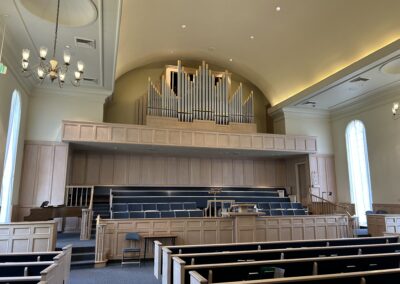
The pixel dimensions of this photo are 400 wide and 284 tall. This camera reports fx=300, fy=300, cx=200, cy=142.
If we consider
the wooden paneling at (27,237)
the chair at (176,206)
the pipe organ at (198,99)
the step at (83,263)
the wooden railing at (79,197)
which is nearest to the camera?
the wooden paneling at (27,237)

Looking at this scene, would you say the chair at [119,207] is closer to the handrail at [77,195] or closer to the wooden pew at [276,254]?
the handrail at [77,195]

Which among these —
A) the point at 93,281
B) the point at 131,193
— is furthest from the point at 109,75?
the point at 93,281

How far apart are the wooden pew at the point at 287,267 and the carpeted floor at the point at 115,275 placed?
2.25 m

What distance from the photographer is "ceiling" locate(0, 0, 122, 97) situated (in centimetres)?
569

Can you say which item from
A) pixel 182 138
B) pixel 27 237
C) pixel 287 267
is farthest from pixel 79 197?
pixel 287 267

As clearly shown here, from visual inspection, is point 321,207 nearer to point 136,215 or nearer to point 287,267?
point 136,215

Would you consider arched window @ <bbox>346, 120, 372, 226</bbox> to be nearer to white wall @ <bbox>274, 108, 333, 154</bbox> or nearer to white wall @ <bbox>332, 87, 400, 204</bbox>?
white wall @ <bbox>332, 87, 400, 204</bbox>

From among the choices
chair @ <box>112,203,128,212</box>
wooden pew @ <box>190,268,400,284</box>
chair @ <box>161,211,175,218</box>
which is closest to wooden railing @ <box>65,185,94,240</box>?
chair @ <box>112,203,128,212</box>

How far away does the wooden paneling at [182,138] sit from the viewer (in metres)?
9.01

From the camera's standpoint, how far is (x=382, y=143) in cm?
978

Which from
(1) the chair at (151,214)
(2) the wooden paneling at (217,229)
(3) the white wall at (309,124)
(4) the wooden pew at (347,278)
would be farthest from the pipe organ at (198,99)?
(4) the wooden pew at (347,278)

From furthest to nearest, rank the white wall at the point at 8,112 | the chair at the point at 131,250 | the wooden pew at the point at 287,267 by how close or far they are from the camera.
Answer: the white wall at the point at 8,112
the chair at the point at 131,250
the wooden pew at the point at 287,267

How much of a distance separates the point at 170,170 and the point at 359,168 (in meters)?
7.00

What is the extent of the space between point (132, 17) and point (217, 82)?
4150mm
